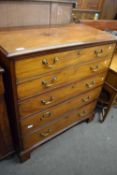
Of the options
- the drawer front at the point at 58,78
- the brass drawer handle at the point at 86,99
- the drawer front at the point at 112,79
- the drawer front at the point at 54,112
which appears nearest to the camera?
the drawer front at the point at 58,78

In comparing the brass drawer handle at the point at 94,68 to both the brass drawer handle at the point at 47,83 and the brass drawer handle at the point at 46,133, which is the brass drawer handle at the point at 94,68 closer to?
the brass drawer handle at the point at 47,83

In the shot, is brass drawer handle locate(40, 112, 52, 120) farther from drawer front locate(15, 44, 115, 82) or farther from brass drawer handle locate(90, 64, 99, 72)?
brass drawer handle locate(90, 64, 99, 72)

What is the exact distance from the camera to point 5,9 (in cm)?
108

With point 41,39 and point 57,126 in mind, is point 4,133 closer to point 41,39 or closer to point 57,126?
point 57,126

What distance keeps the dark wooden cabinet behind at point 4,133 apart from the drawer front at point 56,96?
12cm

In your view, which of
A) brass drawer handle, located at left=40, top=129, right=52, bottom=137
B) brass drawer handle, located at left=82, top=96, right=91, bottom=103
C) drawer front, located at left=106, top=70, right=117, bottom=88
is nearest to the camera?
brass drawer handle, located at left=40, top=129, right=52, bottom=137

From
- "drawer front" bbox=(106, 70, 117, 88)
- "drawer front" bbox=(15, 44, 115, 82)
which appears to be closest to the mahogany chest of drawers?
"drawer front" bbox=(15, 44, 115, 82)

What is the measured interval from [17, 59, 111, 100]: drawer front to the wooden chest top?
0.64 feet

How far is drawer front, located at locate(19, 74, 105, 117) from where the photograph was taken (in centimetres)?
103

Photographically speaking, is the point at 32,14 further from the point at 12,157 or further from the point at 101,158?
the point at 101,158

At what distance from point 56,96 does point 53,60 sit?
33 cm

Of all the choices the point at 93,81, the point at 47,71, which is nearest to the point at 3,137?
the point at 47,71

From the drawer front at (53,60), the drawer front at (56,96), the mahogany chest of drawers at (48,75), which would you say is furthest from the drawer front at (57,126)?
the drawer front at (53,60)

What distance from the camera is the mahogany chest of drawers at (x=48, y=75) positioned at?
0.84m
